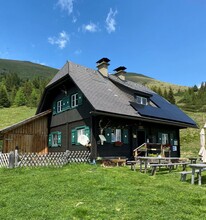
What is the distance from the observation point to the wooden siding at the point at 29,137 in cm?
2093

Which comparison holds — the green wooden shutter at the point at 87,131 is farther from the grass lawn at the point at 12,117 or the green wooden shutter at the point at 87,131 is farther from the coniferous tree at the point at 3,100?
the coniferous tree at the point at 3,100

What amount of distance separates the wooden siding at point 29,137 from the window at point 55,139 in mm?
568

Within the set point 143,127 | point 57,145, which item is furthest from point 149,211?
point 57,145

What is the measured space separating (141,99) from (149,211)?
55.7 ft

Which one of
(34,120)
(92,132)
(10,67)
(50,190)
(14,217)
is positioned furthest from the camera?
(10,67)

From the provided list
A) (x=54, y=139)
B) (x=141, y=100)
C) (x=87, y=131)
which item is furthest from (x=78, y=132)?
(x=141, y=100)

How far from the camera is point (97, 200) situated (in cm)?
719

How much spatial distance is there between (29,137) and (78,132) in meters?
5.00

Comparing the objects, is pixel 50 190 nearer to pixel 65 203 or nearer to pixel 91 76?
Answer: pixel 65 203

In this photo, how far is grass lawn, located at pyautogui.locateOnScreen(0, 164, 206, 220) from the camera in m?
6.16

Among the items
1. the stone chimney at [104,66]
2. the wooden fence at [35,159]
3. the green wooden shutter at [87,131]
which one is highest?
the stone chimney at [104,66]

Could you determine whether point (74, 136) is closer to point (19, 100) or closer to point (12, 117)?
point (12, 117)

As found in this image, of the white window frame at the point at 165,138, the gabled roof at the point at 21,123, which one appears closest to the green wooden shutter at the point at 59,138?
the gabled roof at the point at 21,123

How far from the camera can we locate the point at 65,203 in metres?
6.99
